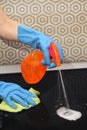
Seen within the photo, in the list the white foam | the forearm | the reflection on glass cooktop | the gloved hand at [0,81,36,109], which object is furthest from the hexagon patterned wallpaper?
the white foam

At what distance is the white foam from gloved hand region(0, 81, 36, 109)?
105 mm

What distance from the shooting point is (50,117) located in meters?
0.85

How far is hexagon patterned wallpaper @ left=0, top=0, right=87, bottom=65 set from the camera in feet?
4.23

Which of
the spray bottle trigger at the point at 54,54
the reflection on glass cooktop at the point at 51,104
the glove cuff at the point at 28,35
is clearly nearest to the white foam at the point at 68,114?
the reflection on glass cooktop at the point at 51,104

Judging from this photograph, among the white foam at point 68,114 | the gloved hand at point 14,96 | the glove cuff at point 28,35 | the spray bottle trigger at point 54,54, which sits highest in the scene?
the glove cuff at point 28,35

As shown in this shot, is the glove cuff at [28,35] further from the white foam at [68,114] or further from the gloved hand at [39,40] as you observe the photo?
the white foam at [68,114]

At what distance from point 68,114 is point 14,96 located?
7.6 inches

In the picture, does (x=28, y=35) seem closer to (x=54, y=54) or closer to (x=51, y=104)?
(x=54, y=54)

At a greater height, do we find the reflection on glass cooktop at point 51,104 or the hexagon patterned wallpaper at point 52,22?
the hexagon patterned wallpaper at point 52,22

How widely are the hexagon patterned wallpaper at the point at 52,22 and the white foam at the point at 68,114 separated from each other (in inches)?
19.6

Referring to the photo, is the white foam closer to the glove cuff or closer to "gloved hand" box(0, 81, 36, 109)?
"gloved hand" box(0, 81, 36, 109)

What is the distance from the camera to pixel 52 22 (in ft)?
4.32

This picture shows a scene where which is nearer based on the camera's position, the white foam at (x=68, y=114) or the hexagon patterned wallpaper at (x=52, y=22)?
the white foam at (x=68, y=114)

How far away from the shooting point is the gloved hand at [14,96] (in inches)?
36.4
